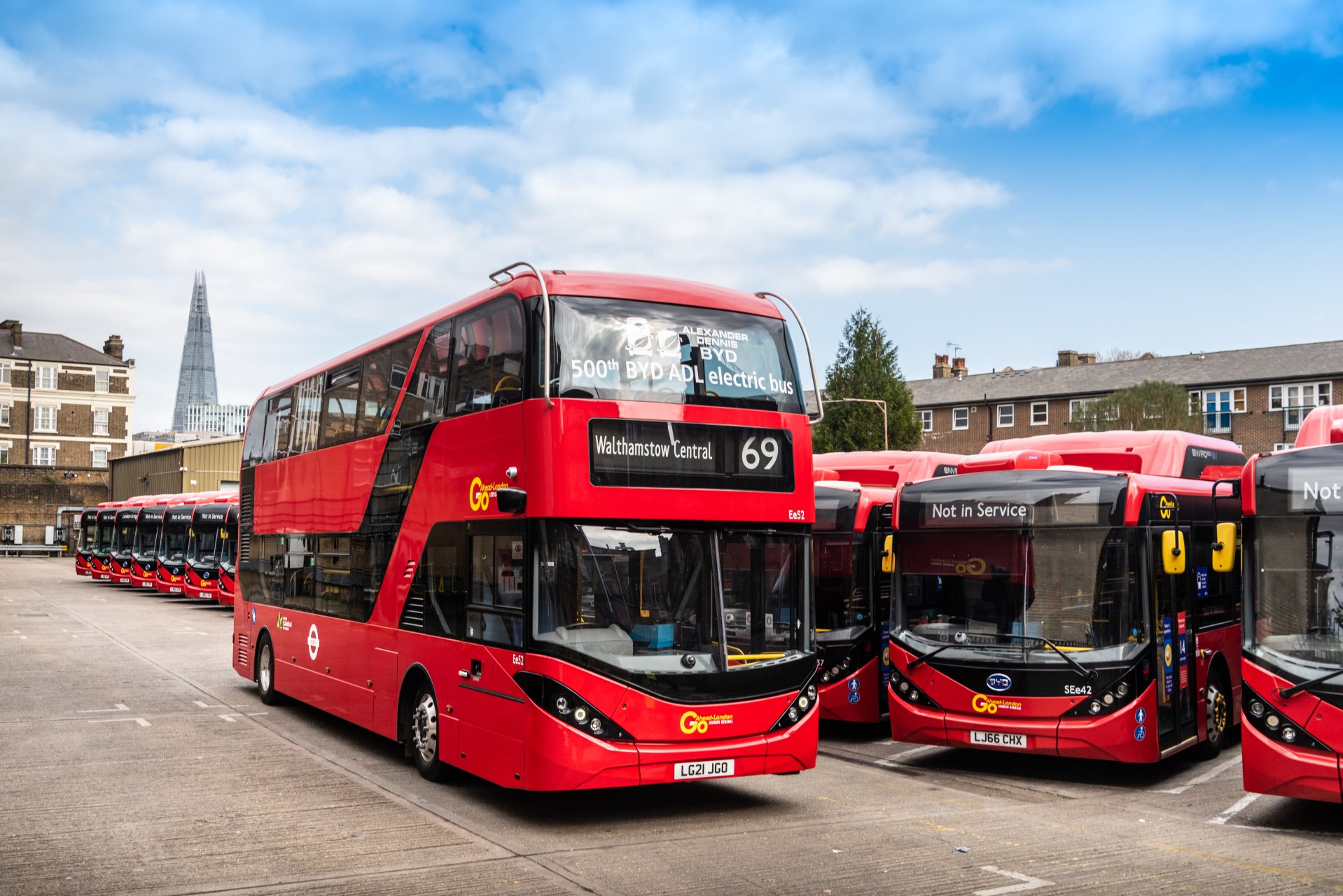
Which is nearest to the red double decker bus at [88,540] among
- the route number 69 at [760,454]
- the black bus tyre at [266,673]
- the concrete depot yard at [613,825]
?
the black bus tyre at [266,673]

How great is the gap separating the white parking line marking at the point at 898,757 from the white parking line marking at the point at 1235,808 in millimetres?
2680

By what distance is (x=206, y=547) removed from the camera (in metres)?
38.5

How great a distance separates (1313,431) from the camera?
12.3m

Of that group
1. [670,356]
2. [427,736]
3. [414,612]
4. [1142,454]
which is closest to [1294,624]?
[670,356]

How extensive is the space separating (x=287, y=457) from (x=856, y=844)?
9.18m

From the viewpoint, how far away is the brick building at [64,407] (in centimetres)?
9031

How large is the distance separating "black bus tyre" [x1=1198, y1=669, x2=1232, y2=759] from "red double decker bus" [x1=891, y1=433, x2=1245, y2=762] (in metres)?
0.03

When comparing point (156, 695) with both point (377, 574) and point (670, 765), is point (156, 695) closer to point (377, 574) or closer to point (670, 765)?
point (377, 574)

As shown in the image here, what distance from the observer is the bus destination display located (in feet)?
29.8

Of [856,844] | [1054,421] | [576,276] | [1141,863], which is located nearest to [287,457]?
[576,276]

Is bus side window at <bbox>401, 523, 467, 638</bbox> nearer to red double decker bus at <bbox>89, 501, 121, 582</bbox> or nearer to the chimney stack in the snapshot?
red double decker bus at <bbox>89, 501, 121, 582</bbox>

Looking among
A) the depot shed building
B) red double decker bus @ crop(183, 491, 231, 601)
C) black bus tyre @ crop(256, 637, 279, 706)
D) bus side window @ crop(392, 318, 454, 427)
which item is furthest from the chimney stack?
bus side window @ crop(392, 318, 454, 427)

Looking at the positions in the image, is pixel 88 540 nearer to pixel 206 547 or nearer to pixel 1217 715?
pixel 206 547

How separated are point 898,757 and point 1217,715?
322cm
